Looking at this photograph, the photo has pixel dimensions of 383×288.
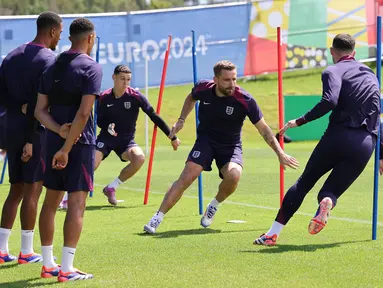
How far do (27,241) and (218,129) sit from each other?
3.07 meters

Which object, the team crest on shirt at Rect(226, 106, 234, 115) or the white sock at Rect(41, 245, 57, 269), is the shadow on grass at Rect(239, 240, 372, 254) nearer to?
the team crest on shirt at Rect(226, 106, 234, 115)

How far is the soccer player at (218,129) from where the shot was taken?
1016cm

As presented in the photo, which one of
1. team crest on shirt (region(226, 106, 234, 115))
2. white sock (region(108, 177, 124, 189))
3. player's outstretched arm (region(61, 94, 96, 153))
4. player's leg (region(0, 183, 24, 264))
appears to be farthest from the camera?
white sock (region(108, 177, 124, 189))

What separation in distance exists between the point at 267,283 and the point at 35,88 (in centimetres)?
279

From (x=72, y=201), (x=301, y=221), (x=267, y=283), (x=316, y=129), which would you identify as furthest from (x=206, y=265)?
(x=316, y=129)

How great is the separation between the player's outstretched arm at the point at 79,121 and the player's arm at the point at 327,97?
2428 mm

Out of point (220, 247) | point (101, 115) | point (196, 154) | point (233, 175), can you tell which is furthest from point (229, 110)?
point (101, 115)

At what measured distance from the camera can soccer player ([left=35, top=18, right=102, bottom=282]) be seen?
24.3ft

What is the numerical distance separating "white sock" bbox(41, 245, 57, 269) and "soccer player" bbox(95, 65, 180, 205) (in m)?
5.39

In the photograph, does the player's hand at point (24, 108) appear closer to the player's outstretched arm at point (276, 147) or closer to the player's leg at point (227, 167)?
the player's outstretched arm at point (276, 147)

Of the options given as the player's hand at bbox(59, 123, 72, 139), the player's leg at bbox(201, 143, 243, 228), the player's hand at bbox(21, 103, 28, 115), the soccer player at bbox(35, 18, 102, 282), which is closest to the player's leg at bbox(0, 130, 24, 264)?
the player's hand at bbox(21, 103, 28, 115)

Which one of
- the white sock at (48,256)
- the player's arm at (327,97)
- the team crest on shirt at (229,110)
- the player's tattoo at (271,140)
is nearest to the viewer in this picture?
the white sock at (48,256)

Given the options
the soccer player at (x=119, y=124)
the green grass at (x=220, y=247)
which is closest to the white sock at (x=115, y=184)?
Result: the soccer player at (x=119, y=124)

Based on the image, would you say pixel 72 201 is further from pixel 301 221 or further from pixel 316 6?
pixel 316 6
